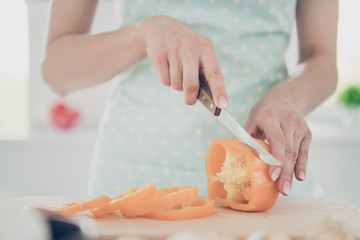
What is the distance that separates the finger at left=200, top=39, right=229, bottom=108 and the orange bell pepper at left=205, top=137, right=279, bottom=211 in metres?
0.12

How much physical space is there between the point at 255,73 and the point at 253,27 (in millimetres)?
117

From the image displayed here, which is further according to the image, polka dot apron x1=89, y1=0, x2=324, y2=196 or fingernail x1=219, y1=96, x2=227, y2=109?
polka dot apron x1=89, y1=0, x2=324, y2=196

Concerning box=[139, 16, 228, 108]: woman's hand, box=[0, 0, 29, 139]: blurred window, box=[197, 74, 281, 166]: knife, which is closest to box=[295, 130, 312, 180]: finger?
box=[197, 74, 281, 166]: knife

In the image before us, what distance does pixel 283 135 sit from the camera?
0.81 m

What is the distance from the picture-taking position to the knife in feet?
2.41

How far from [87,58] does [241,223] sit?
524mm

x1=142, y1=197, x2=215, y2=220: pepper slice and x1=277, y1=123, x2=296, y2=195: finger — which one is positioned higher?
x1=277, y1=123, x2=296, y2=195: finger

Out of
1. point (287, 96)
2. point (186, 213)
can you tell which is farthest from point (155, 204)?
point (287, 96)

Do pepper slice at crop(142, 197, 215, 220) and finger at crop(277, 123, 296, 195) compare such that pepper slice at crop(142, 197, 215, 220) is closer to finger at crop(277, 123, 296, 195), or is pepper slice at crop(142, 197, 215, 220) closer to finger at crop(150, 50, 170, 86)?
finger at crop(277, 123, 296, 195)

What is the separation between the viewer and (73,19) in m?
1.04

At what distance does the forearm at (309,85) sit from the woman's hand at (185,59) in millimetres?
207

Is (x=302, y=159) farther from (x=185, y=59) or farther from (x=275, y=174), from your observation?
(x=185, y=59)

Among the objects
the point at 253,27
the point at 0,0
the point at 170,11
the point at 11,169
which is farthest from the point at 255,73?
the point at 0,0

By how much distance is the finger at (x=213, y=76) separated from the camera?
74cm
